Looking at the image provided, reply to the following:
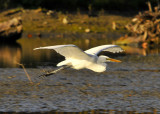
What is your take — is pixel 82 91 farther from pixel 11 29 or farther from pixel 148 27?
pixel 11 29

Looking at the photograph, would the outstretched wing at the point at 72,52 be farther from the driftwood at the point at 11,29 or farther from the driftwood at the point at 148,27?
the driftwood at the point at 11,29

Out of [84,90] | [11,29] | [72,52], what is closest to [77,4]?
[11,29]

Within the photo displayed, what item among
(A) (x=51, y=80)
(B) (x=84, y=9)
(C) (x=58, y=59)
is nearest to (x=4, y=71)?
(A) (x=51, y=80)

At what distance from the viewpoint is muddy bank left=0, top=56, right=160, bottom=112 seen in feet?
43.0

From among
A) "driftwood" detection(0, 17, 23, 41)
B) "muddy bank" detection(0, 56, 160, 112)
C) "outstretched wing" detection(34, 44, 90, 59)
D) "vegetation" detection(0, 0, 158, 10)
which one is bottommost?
"muddy bank" detection(0, 56, 160, 112)

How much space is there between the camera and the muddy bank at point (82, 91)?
13.1m

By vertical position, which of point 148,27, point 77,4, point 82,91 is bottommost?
point 82,91

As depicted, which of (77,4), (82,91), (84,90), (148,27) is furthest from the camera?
(77,4)

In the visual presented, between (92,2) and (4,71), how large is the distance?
4120cm

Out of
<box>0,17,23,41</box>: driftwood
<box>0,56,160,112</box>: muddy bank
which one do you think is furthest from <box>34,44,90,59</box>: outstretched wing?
<box>0,17,23,41</box>: driftwood

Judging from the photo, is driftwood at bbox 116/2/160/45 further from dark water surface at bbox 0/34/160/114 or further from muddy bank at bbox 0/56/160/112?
muddy bank at bbox 0/56/160/112

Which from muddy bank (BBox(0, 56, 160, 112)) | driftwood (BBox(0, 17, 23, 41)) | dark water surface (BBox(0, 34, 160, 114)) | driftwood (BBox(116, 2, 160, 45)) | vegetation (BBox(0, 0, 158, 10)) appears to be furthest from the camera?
vegetation (BBox(0, 0, 158, 10))

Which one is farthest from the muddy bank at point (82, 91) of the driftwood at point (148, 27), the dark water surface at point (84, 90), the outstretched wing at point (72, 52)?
the driftwood at point (148, 27)

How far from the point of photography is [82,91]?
611 inches
